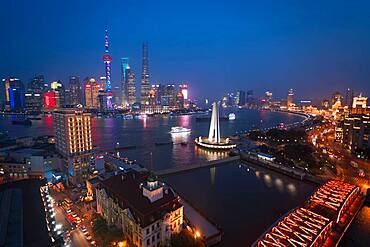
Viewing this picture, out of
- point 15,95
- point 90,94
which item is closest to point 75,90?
point 90,94

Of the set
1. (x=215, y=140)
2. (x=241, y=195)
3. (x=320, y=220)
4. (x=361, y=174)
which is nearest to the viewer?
(x=320, y=220)

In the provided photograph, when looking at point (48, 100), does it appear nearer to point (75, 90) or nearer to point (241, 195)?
point (75, 90)

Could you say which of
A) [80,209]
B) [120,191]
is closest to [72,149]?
[80,209]

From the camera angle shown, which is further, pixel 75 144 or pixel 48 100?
pixel 48 100

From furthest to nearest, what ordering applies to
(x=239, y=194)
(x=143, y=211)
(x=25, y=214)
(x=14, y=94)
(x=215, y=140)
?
(x=14, y=94) → (x=215, y=140) → (x=239, y=194) → (x=25, y=214) → (x=143, y=211)

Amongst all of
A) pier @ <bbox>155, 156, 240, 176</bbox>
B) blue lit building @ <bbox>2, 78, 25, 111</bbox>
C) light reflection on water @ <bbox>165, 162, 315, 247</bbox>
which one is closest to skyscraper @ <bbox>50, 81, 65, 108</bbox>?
blue lit building @ <bbox>2, 78, 25, 111</bbox>

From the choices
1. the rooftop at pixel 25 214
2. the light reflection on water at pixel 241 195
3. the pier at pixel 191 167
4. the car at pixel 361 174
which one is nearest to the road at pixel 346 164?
the car at pixel 361 174

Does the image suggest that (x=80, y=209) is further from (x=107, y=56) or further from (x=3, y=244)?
(x=107, y=56)

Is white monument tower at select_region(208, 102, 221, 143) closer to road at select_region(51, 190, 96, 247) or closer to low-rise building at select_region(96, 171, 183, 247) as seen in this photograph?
road at select_region(51, 190, 96, 247)

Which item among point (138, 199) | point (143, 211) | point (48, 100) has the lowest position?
point (143, 211)

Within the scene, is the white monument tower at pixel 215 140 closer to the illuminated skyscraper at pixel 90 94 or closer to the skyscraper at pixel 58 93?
the skyscraper at pixel 58 93
